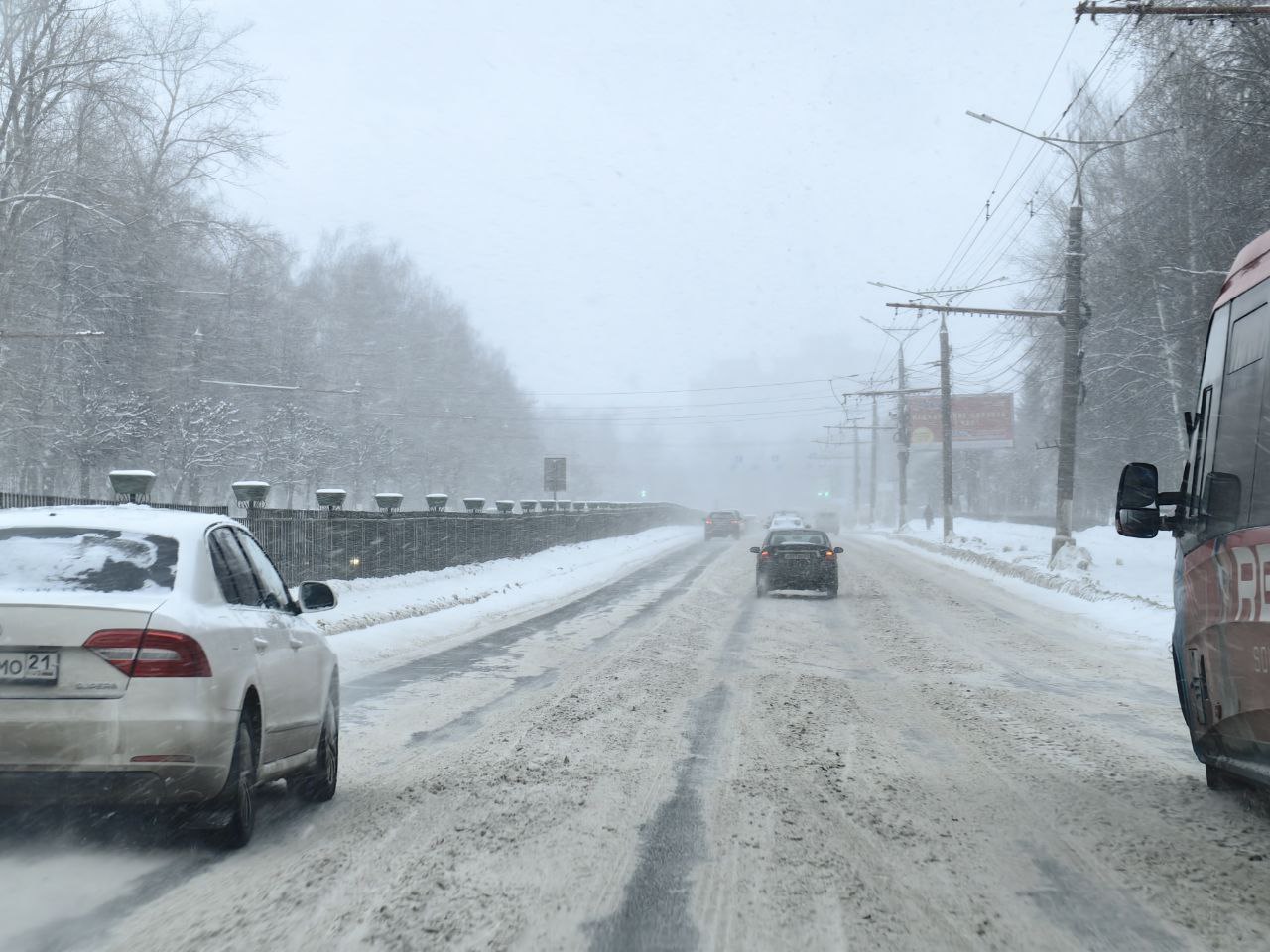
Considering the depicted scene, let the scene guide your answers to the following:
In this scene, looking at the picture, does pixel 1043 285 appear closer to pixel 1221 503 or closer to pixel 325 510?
pixel 325 510

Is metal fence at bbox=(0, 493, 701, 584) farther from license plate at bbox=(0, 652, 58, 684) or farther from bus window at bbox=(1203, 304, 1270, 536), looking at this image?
bus window at bbox=(1203, 304, 1270, 536)

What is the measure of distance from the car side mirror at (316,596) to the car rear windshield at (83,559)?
4.37 feet

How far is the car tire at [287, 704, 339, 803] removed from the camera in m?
6.73

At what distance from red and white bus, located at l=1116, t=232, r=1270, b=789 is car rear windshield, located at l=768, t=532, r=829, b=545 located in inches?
701

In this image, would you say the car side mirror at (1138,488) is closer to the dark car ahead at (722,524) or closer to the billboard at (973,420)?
the dark car ahead at (722,524)

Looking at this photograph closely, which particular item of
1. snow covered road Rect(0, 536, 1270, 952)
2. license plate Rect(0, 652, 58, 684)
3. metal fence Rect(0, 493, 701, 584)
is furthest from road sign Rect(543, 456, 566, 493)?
license plate Rect(0, 652, 58, 684)

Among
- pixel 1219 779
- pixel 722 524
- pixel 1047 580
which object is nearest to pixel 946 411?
pixel 722 524

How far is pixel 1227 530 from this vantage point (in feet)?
18.9

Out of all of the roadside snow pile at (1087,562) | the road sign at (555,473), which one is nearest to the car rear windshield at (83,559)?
Result: the roadside snow pile at (1087,562)

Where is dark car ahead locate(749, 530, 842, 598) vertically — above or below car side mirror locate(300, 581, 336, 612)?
below

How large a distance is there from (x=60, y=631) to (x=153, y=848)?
1.10 meters

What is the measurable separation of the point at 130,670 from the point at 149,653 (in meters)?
0.09

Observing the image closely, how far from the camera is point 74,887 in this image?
4.92m

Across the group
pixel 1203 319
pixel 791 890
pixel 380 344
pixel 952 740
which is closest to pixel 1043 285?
pixel 1203 319
